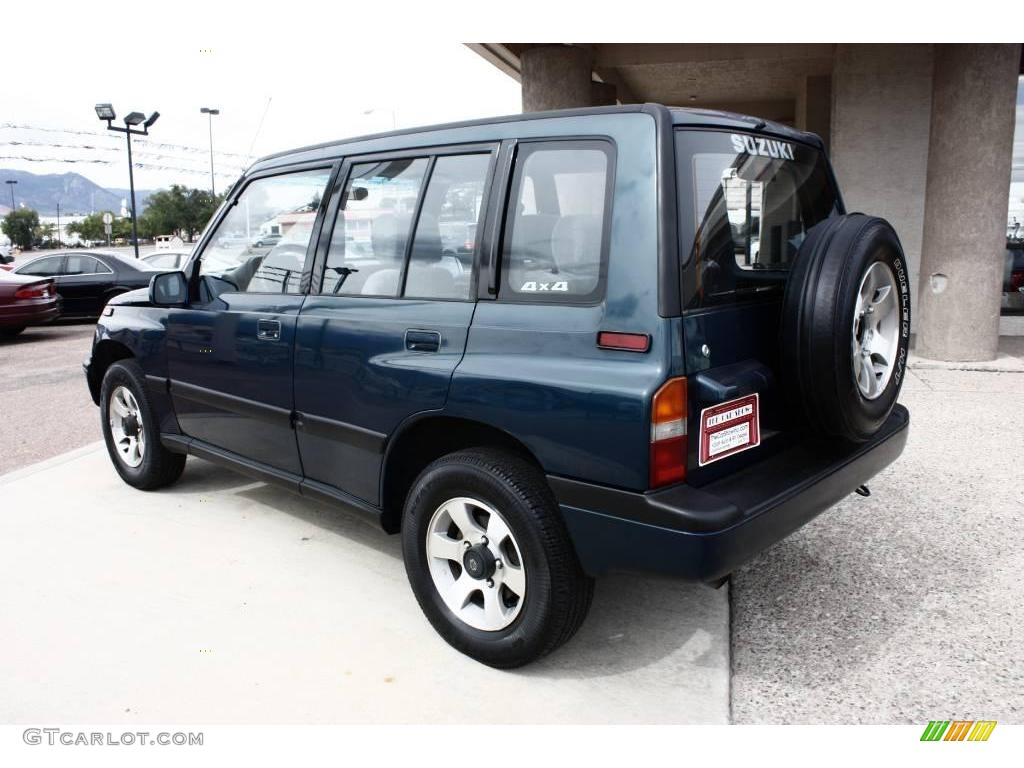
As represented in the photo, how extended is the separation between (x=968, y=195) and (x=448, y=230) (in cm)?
729

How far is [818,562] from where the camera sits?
3.61m

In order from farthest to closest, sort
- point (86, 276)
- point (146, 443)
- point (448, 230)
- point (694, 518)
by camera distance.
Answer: point (86, 276) < point (146, 443) < point (448, 230) < point (694, 518)

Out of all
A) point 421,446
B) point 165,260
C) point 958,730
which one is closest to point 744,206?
point 421,446

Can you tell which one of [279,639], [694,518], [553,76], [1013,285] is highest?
[553,76]

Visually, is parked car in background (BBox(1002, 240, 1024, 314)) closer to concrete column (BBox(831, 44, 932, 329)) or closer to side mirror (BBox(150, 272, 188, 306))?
concrete column (BBox(831, 44, 932, 329))

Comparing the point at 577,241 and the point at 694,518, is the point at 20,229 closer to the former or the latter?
the point at 577,241

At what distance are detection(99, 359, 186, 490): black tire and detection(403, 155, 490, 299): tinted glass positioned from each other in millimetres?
2249

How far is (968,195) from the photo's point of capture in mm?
8273

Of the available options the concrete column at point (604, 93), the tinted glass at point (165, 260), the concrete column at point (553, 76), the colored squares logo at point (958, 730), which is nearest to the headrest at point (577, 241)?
the colored squares logo at point (958, 730)

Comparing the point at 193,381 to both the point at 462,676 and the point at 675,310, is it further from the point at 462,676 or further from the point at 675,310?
the point at 675,310

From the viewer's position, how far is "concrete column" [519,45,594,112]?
1145 cm

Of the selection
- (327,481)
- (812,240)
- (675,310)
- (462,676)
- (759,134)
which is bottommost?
(462,676)

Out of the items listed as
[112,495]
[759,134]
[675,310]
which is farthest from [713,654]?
[112,495]

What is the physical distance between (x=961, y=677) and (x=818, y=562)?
94cm
